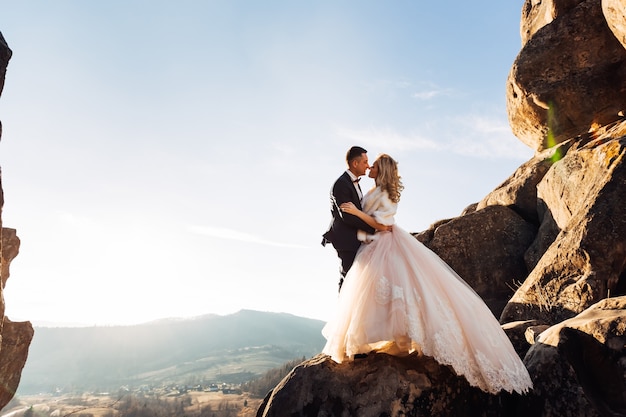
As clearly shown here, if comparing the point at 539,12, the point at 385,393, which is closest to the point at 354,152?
the point at 385,393

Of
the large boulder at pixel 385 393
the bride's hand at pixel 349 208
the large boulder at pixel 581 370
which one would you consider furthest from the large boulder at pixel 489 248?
the bride's hand at pixel 349 208

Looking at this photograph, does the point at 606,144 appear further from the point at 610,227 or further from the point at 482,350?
the point at 482,350

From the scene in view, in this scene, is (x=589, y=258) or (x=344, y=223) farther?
(x=589, y=258)

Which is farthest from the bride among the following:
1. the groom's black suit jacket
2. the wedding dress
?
the groom's black suit jacket

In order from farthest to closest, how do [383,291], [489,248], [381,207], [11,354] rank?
[11,354], [489,248], [381,207], [383,291]

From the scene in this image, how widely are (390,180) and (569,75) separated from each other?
16247mm

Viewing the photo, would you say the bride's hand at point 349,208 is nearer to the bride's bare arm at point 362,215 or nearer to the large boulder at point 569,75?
the bride's bare arm at point 362,215

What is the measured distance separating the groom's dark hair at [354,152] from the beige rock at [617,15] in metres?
12.2

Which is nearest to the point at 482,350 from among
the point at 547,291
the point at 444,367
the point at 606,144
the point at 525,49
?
the point at 444,367

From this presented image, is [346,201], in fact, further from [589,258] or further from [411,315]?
[589,258]

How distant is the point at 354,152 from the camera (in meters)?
7.14

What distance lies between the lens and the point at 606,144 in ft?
39.0

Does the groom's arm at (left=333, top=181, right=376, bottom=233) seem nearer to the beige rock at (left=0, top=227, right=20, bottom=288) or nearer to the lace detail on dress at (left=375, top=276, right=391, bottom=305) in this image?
the lace detail on dress at (left=375, top=276, right=391, bottom=305)

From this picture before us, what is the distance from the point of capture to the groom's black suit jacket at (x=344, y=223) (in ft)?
22.1
